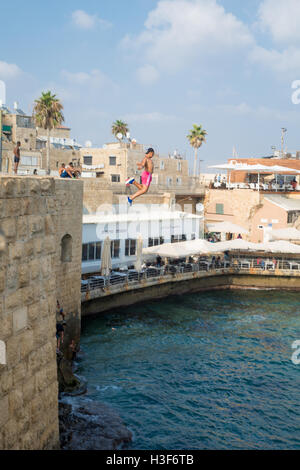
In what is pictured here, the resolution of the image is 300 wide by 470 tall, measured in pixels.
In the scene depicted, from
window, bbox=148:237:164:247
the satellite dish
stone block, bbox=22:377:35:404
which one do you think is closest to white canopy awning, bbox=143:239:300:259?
window, bbox=148:237:164:247

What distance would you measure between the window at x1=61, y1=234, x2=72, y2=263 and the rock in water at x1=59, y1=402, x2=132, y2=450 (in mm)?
6490

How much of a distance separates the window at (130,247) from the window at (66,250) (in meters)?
10.9

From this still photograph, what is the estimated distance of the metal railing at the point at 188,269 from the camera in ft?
86.5

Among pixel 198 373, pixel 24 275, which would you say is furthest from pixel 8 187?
pixel 198 373

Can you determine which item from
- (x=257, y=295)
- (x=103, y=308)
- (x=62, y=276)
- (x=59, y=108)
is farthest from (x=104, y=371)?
(x=59, y=108)

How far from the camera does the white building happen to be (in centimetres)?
2750

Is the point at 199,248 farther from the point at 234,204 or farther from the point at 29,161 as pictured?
the point at 29,161

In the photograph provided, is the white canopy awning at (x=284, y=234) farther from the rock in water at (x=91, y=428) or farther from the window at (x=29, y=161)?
the rock in water at (x=91, y=428)

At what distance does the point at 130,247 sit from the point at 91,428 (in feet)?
58.9

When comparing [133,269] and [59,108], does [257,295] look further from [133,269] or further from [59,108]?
[59,108]

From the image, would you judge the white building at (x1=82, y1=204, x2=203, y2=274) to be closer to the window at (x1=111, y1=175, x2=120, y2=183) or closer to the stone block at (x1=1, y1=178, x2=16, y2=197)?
the window at (x1=111, y1=175, x2=120, y2=183)

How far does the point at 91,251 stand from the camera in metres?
27.5

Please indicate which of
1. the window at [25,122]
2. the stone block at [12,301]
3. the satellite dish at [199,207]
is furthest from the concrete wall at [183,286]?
the window at [25,122]

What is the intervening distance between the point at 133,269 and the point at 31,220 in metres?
24.0
